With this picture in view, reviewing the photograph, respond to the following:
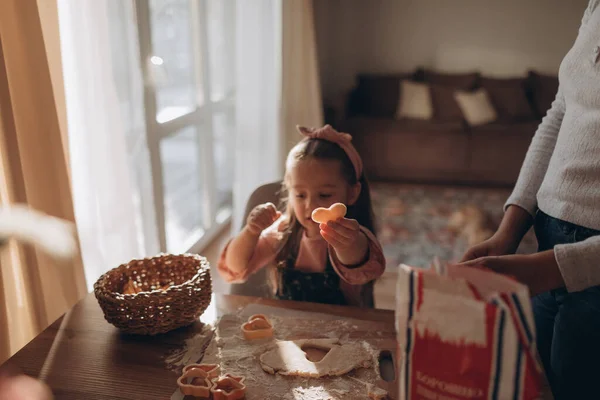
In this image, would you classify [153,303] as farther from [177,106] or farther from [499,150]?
[499,150]

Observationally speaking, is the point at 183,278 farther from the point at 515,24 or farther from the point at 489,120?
the point at 515,24

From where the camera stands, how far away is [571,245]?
868mm

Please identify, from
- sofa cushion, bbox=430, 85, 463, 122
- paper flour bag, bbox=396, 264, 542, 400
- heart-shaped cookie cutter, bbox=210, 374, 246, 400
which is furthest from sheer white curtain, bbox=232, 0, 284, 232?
paper flour bag, bbox=396, 264, 542, 400

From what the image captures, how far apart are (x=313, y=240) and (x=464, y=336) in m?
0.82

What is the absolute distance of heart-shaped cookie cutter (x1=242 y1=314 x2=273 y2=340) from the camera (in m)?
0.96

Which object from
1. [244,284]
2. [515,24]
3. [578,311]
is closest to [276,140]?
[244,284]

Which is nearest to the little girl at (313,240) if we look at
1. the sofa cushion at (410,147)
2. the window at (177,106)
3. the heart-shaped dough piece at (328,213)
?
the heart-shaped dough piece at (328,213)

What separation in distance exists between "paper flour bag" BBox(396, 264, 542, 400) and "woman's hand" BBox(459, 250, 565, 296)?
28 centimetres

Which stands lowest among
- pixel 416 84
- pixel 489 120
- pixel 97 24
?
pixel 489 120

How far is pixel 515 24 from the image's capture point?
5125 mm

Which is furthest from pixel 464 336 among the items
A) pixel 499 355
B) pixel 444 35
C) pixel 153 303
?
pixel 444 35

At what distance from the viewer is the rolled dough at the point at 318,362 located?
2.82 feet

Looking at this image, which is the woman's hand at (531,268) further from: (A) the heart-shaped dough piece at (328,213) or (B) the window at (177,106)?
(B) the window at (177,106)

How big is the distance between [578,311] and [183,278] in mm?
811
